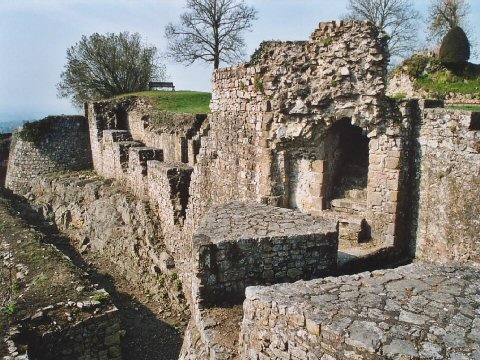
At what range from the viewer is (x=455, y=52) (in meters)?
17.6

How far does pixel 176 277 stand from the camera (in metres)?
10.7

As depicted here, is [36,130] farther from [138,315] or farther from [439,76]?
[439,76]

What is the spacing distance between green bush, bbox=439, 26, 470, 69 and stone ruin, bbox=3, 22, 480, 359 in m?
10.8

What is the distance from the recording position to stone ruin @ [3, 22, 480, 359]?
3789 mm

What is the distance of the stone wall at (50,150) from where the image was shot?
19.6 meters

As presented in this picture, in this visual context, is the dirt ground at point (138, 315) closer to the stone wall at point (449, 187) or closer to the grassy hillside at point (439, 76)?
the stone wall at point (449, 187)

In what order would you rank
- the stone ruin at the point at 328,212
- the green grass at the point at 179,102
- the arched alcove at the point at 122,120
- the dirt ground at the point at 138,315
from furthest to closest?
1. the arched alcove at the point at 122,120
2. the green grass at the point at 179,102
3. the dirt ground at the point at 138,315
4. the stone ruin at the point at 328,212

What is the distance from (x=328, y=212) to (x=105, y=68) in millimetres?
24845

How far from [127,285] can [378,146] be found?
7.90 metres

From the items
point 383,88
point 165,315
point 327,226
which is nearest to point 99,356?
point 165,315

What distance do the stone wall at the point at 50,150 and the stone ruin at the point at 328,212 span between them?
10.2m

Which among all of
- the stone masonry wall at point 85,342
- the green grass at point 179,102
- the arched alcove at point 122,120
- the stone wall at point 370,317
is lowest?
the stone masonry wall at point 85,342

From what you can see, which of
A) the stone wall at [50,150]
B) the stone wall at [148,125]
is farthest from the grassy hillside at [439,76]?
the stone wall at [50,150]

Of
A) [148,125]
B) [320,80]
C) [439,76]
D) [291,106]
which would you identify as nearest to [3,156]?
[148,125]
